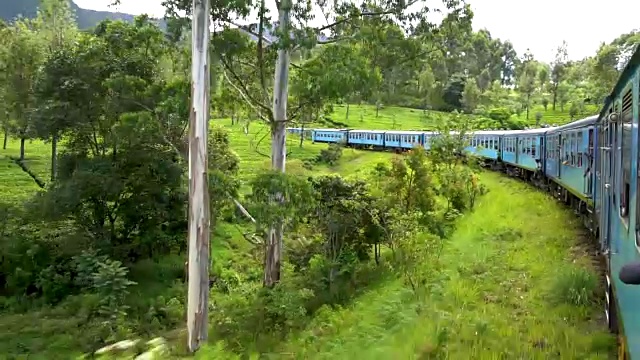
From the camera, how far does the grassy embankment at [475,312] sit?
245 inches

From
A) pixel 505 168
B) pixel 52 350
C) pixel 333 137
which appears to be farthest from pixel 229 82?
pixel 333 137

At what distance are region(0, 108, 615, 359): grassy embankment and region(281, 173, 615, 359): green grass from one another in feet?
0.05

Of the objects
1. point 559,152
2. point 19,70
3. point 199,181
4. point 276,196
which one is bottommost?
point 276,196

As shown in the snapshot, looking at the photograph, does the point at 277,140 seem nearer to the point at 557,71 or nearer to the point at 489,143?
the point at 489,143

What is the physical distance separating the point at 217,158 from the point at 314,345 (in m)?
10.2

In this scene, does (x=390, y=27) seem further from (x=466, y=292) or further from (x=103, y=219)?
(x=103, y=219)

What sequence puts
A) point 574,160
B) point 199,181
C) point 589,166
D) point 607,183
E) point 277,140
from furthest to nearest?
point 574,160
point 277,140
point 589,166
point 199,181
point 607,183

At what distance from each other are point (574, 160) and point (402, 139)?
22.9 m

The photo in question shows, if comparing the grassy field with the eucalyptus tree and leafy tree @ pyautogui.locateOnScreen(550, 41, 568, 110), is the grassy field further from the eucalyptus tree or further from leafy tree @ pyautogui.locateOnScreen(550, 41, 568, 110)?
the eucalyptus tree

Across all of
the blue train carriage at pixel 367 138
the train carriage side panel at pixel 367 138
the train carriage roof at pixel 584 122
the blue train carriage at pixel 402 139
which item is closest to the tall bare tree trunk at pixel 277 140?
the train carriage roof at pixel 584 122

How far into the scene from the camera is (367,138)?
40.2 m

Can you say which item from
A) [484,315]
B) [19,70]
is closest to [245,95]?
[484,315]

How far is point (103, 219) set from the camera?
1581 cm

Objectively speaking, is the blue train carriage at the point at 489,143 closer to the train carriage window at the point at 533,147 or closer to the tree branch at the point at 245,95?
the train carriage window at the point at 533,147
